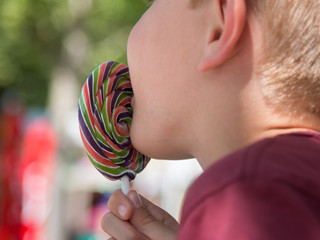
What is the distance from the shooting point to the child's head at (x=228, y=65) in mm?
1395

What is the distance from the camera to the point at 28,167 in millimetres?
9117

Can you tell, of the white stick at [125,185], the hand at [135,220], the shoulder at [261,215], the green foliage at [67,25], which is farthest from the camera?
the green foliage at [67,25]

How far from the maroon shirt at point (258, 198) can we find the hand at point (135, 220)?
49 cm

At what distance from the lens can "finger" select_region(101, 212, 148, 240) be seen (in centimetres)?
171

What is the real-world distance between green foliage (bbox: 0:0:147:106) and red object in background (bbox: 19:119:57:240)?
12.2 feet

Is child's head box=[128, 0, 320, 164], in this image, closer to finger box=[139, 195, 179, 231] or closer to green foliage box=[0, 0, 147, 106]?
finger box=[139, 195, 179, 231]

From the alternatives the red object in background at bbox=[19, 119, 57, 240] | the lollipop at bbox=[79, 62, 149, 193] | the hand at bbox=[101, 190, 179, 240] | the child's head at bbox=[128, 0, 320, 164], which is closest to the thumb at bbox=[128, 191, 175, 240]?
the hand at bbox=[101, 190, 179, 240]

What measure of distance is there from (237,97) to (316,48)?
0.22m

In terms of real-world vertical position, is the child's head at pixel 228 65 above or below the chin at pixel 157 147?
above

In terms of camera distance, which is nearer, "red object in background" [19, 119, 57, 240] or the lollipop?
the lollipop

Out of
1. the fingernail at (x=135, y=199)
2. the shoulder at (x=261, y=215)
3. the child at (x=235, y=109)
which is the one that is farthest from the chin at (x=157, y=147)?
the shoulder at (x=261, y=215)

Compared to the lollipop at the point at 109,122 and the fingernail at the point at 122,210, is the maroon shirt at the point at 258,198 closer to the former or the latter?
the fingernail at the point at 122,210

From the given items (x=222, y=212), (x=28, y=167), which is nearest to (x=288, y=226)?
(x=222, y=212)

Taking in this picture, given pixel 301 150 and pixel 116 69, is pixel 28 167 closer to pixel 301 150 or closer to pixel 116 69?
pixel 116 69
